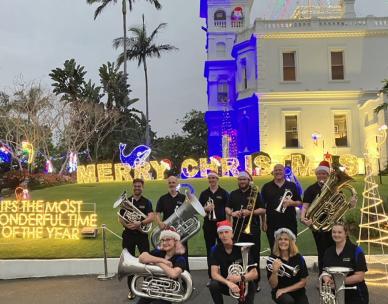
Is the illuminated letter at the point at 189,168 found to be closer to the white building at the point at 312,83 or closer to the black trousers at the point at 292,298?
the white building at the point at 312,83

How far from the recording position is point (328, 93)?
28438 millimetres

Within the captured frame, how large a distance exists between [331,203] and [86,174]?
20.2 m

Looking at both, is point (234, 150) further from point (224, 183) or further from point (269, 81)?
point (224, 183)

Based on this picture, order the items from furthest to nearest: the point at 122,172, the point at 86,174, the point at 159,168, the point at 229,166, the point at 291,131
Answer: the point at 291,131, the point at 229,166, the point at 159,168, the point at 122,172, the point at 86,174

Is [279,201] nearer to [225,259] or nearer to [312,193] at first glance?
[312,193]

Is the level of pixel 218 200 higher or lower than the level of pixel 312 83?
lower

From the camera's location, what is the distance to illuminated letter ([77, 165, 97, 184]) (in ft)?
80.7

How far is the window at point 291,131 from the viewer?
2861 centimetres

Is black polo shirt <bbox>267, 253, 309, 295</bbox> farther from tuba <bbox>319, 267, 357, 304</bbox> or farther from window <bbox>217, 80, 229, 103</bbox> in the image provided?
window <bbox>217, 80, 229, 103</bbox>

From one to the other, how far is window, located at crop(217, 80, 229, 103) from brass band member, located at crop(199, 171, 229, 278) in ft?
106

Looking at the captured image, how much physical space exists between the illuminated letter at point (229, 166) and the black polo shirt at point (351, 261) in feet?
67.8

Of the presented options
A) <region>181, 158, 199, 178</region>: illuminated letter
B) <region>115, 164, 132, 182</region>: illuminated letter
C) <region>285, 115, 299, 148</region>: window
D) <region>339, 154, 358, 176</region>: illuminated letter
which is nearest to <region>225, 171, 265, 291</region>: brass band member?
<region>339, 154, 358, 176</region>: illuminated letter

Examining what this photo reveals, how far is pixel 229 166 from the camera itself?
84.6ft

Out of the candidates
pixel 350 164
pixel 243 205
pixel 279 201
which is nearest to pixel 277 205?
pixel 279 201
